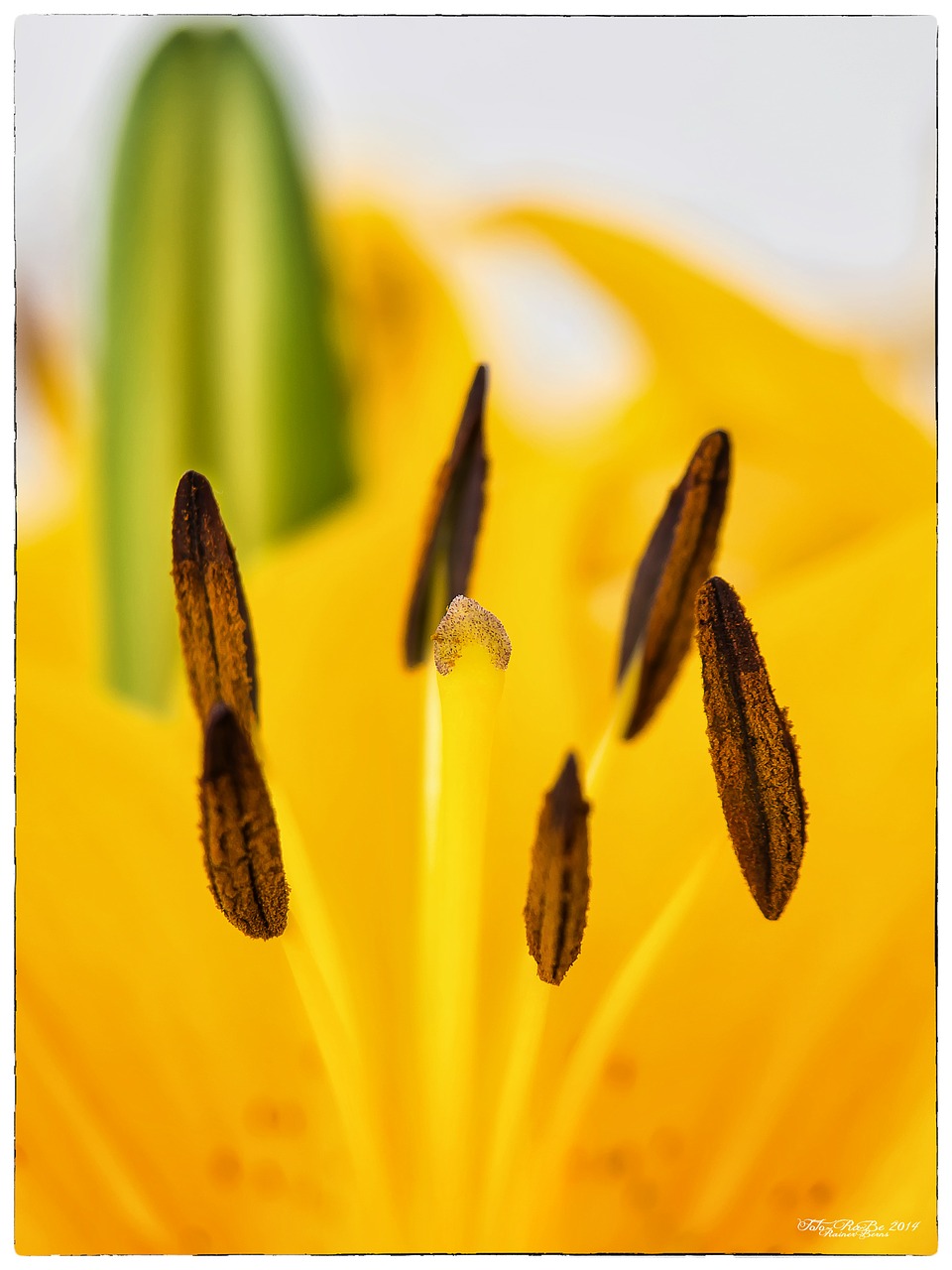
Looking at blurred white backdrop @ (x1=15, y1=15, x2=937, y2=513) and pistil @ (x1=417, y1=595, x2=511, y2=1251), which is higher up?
blurred white backdrop @ (x1=15, y1=15, x2=937, y2=513)

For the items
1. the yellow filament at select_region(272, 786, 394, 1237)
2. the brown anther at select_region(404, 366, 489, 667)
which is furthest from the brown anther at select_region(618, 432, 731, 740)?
the yellow filament at select_region(272, 786, 394, 1237)

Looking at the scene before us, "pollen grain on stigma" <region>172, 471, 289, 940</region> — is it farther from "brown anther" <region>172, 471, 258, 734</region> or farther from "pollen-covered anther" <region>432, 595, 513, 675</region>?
"pollen-covered anther" <region>432, 595, 513, 675</region>

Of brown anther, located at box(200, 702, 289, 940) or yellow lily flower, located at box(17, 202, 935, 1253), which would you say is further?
yellow lily flower, located at box(17, 202, 935, 1253)

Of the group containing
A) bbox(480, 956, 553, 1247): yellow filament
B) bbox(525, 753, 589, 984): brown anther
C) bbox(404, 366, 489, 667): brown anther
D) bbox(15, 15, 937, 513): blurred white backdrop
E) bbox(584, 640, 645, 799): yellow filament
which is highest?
bbox(15, 15, 937, 513): blurred white backdrop

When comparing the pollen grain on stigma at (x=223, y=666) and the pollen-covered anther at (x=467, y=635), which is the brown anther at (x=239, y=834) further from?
the pollen-covered anther at (x=467, y=635)

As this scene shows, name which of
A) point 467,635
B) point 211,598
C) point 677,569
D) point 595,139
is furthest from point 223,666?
point 595,139

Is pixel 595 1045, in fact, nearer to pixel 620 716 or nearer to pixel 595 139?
pixel 620 716
